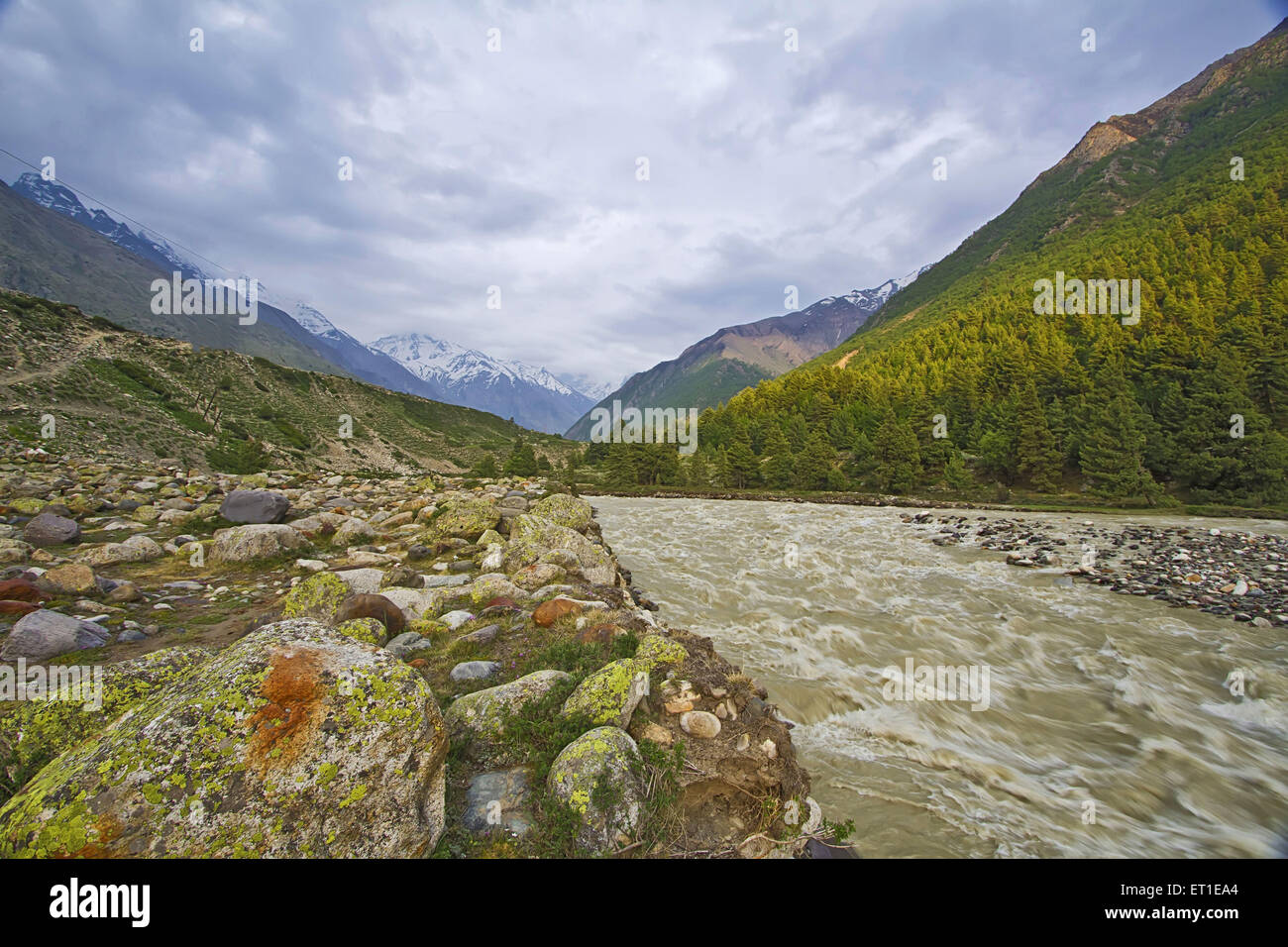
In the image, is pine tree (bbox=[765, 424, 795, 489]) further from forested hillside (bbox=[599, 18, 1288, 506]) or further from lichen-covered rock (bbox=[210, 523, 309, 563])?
lichen-covered rock (bbox=[210, 523, 309, 563])

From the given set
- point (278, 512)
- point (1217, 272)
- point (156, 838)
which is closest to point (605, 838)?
point (156, 838)

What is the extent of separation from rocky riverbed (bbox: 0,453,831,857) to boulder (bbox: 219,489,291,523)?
409cm

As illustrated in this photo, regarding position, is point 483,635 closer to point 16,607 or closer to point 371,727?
point 371,727

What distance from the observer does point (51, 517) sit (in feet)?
37.8

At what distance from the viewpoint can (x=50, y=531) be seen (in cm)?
1121

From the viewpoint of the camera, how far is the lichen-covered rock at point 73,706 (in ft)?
12.4

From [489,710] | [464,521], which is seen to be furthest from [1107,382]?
[489,710]

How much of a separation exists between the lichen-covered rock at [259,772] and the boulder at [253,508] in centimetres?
1281

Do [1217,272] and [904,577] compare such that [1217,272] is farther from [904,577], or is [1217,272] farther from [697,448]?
[904,577]

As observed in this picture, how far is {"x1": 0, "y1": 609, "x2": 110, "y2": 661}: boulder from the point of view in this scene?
18.8 feet

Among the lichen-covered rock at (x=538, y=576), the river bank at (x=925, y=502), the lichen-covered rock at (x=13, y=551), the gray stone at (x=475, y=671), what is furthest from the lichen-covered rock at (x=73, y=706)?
the river bank at (x=925, y=502)

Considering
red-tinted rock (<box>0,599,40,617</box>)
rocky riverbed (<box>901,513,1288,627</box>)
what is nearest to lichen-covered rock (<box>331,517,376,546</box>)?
red-tinted rock (<box>0,599,40,617</box>)

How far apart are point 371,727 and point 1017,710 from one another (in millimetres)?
11285

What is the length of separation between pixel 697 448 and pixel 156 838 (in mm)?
96064
